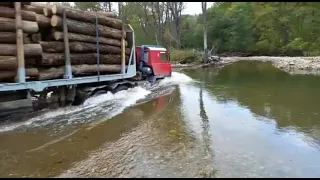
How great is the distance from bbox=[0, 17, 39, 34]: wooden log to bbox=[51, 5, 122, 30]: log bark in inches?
43.6

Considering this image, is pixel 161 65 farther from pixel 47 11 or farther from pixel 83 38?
pixel 47 11

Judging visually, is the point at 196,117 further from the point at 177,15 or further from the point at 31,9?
the point at 177,15

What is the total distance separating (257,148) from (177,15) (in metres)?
45.4

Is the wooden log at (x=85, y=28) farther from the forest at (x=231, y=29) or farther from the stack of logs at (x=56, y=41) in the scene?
the forest at (x=231, y=29)

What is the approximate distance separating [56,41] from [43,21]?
743 millimetres

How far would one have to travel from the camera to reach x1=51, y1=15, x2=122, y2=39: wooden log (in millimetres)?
9789

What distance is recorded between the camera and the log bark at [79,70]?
9531 millimetres

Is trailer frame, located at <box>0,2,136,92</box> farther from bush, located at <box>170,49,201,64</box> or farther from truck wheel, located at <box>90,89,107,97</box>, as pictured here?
bush, located at <box>170,49,201,64</box>

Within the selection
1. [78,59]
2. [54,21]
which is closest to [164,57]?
[78,59]

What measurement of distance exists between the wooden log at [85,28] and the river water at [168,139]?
2.32 metres

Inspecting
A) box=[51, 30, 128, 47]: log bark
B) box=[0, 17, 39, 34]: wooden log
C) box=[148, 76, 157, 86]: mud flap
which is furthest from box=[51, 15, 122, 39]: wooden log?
box=[148, 76, 157, 86]: mud flap

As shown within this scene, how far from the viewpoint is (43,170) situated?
17.9ft

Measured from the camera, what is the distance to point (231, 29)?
180 ft

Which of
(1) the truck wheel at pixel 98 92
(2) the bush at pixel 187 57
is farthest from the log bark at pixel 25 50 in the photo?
(2) the bush at pixel 187 57
